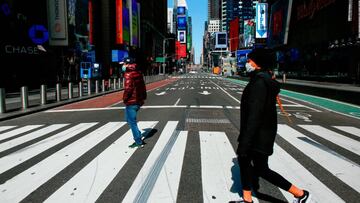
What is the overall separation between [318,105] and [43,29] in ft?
85.1

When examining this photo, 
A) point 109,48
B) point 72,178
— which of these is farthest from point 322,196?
point 109,48

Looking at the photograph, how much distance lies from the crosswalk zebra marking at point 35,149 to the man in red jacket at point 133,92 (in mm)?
→ 1957

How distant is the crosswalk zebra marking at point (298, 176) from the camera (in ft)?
15.7

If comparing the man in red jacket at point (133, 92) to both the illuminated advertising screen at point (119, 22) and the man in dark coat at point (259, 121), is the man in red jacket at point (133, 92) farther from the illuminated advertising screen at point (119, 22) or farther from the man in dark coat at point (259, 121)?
the illuminated advertising screen at point (119, 22)

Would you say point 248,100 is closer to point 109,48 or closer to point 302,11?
point 109,48

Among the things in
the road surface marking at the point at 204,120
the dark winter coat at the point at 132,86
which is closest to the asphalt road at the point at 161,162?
the road surface marking at the point at 204,120

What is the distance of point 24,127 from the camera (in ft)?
36.2

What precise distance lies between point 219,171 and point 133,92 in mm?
2640

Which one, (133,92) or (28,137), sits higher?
(133,92)

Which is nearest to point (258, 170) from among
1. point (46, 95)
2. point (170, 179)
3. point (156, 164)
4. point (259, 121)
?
point (259, 121)

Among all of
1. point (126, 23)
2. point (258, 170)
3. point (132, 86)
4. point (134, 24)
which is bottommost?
point (258, 170)

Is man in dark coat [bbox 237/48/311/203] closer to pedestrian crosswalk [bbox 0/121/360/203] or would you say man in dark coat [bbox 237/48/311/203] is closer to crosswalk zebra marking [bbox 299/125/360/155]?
pedestrian crosswalk [bbox 0/121/360/203]

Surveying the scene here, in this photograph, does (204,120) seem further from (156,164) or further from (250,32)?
(250,32)

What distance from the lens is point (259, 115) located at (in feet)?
12.6
